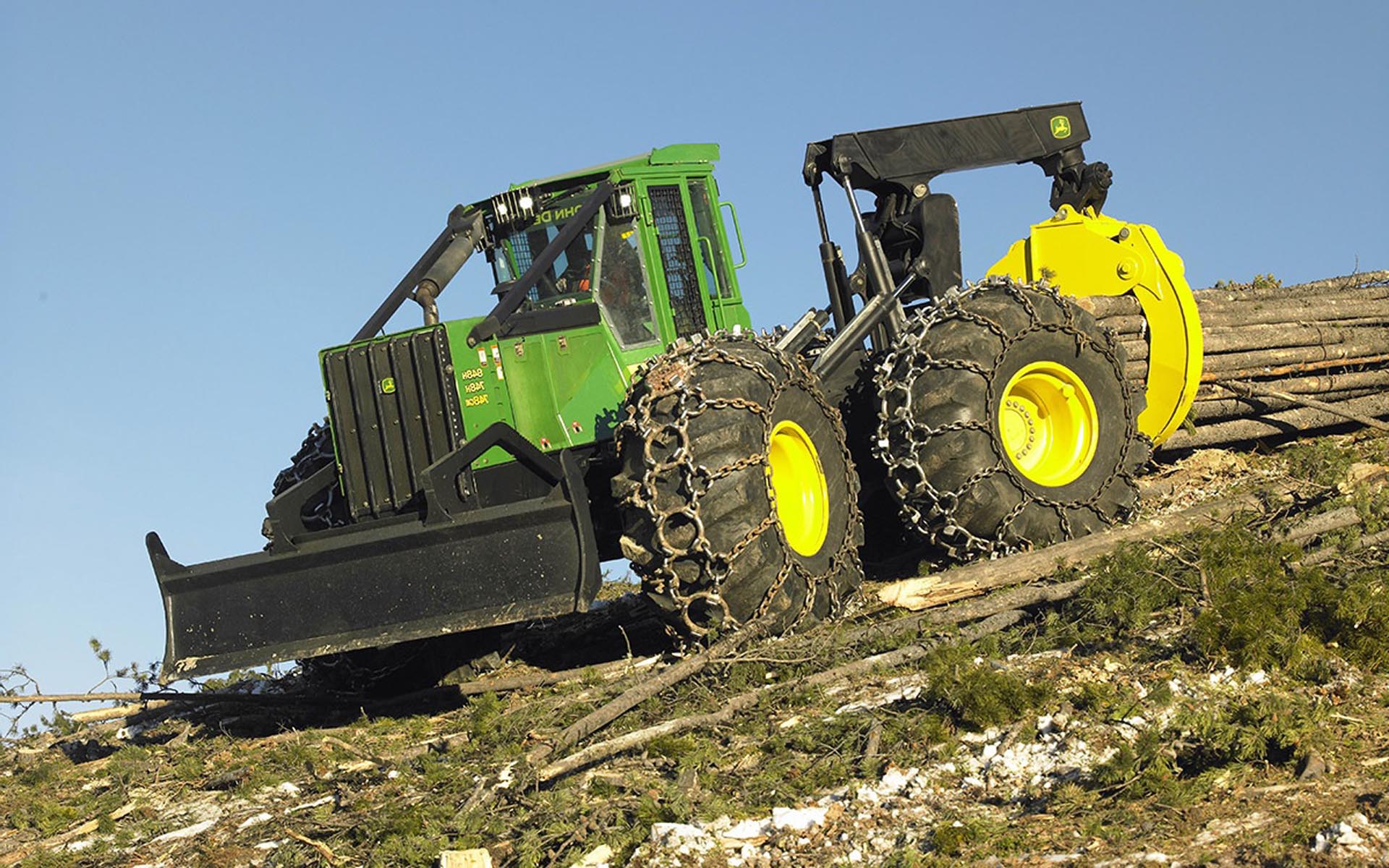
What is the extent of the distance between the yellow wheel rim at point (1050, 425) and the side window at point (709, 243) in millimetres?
2041

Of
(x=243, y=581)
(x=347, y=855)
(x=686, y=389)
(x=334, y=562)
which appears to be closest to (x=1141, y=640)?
(x=686, y=389)

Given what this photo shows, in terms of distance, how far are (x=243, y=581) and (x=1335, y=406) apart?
8275 millimetres

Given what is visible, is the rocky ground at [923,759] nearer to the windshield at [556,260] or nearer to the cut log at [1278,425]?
the cut log at [1278,425]

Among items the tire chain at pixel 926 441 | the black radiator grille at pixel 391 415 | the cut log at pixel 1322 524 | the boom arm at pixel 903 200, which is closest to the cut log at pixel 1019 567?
the tire chain at pixel 926 441

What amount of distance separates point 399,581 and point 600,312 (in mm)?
2157

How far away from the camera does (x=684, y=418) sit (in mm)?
8219

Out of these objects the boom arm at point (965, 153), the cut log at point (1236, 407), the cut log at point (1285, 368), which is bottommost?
the cut log at point (1236, 407)

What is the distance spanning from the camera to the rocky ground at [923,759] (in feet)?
18.0

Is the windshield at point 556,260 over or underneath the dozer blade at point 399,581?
over

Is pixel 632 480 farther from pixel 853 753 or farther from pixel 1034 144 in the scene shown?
pixel 1034 144

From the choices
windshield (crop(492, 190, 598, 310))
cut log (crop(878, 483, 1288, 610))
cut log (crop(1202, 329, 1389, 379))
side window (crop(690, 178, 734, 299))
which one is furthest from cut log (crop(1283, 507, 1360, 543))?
windshield (crop(492, 190, 598, 310))

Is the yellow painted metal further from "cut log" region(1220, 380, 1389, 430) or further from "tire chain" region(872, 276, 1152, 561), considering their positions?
"tire chain" region(872, 276, 1152, 561)

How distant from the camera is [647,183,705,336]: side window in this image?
10.1 m

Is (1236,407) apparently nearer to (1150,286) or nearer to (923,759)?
(1150,286)
